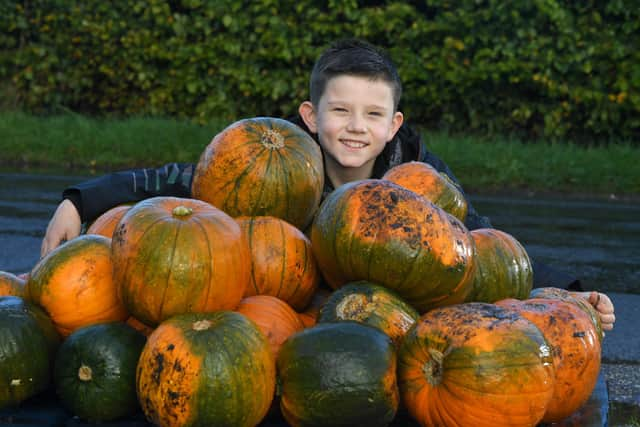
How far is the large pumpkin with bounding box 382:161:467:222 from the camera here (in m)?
2.97

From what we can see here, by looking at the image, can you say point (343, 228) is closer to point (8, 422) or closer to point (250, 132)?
point (250, 132)

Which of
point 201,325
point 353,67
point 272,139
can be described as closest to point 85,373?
point 201,325

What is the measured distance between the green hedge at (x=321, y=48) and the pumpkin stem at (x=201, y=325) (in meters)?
9.20

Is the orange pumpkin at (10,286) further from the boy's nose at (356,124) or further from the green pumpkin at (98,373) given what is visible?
the boy's nose at (356,124)

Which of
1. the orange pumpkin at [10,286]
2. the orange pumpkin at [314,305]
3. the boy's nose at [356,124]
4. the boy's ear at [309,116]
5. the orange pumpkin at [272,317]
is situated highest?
the boy's nose at [356,124]

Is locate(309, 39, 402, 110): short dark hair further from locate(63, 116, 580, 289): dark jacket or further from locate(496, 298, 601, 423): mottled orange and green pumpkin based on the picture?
locate(496, 298, 601, 423): mottled orange and green pumpkin

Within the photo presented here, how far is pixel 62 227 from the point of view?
353 cm

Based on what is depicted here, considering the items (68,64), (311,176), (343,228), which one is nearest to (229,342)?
(343,228)

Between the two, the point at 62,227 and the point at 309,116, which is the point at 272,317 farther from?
the point at 309,116

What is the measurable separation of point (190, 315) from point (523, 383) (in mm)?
857

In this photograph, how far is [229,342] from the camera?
2.08 m

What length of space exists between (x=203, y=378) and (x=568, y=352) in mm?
1001

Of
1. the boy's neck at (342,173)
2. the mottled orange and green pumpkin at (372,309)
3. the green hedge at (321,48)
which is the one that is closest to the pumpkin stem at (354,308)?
the mottled orange and green pumpkin at (372,309)

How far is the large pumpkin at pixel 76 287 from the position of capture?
2.43 metres
